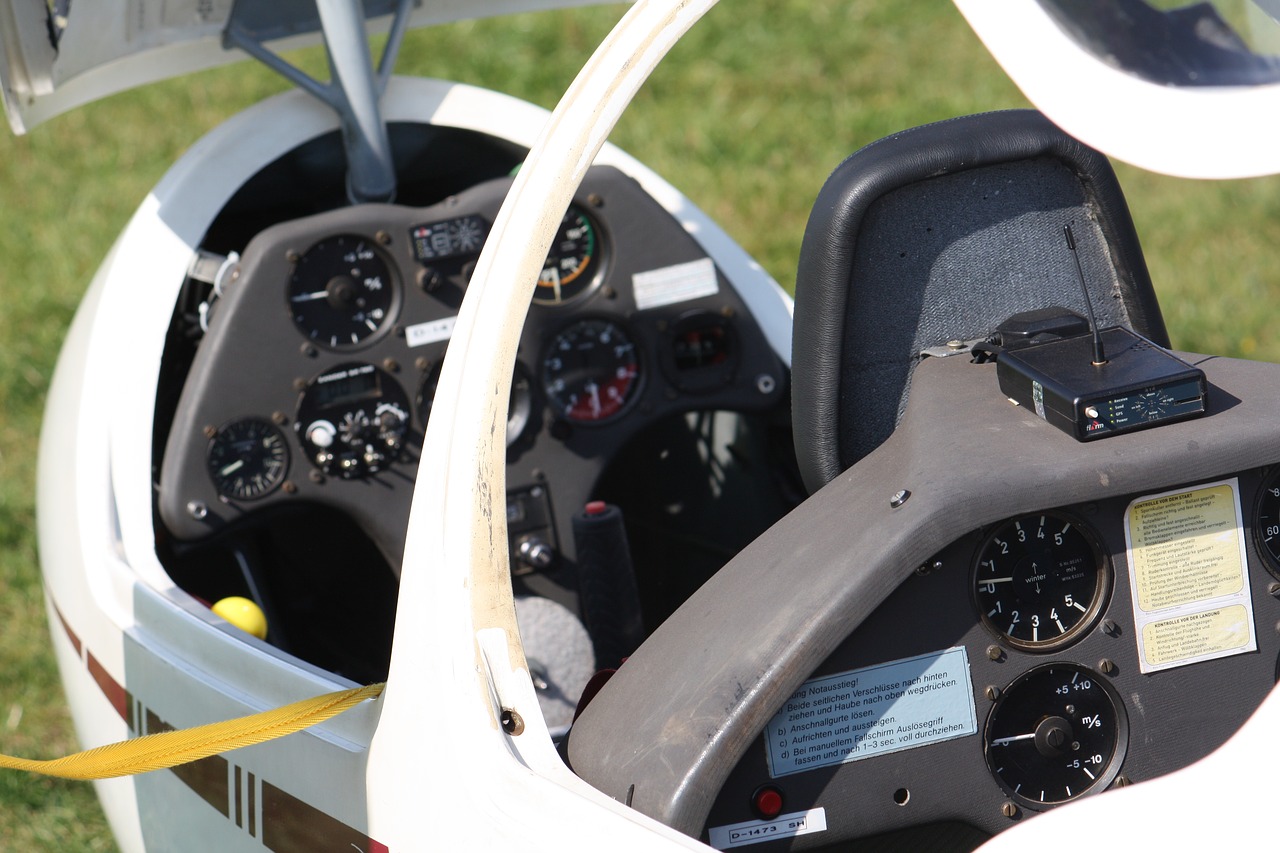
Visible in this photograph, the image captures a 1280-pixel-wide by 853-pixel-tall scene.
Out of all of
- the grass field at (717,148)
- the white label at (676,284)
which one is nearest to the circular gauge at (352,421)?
the white label at (676,284)

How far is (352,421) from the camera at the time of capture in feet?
9.73

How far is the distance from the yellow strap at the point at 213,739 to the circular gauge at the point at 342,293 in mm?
1162

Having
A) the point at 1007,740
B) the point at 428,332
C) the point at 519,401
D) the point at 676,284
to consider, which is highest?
the point at 676,284

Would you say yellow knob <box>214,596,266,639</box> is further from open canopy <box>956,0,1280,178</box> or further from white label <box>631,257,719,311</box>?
open canopy <box>956,0,1280,178</box>

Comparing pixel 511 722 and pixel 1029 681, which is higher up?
pixel 1029 681

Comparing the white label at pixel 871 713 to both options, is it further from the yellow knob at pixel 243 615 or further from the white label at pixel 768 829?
the yellow knob at pixel 243 615

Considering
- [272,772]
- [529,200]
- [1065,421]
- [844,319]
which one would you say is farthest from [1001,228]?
[272,772]

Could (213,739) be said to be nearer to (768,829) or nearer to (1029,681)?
(768,829)

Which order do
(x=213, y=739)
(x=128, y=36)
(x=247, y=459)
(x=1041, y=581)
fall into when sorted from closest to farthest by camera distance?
(x=1041, y=581)
(x=213, y=739)
(x=247, y=459)
(x=128, y=36)

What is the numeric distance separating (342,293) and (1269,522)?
1.89 meters

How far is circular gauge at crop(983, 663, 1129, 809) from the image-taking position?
1699 millimetres

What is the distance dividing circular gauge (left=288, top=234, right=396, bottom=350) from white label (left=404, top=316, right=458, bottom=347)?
0.18 feet

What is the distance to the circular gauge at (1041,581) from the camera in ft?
5.49

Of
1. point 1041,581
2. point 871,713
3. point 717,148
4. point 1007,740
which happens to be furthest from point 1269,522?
point 717,148
